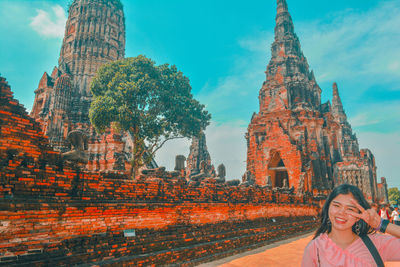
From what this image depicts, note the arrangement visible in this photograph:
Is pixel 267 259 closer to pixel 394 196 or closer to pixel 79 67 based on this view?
pixel 79 67

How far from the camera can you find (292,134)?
20.5m

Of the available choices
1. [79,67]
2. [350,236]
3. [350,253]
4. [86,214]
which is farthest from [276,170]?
[79,67]

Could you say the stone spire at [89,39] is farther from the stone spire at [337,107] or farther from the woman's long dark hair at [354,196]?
the stone spire at [337,107]

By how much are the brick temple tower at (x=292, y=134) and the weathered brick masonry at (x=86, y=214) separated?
10964 mm

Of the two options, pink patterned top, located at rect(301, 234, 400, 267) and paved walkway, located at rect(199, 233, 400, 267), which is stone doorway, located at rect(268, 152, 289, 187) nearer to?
paved walkway, located at rect(199, 233, 400, 267)

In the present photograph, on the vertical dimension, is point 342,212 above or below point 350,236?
above

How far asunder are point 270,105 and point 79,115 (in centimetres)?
1905

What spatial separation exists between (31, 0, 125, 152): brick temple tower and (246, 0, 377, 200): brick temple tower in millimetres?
16652

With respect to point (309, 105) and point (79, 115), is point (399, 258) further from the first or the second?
point (79, 115)

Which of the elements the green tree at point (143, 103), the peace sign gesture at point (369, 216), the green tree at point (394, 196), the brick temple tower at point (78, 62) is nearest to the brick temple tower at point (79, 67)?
the brick temple tower at point (78, 62)

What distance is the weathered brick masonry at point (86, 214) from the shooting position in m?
3.82

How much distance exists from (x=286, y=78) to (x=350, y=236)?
22.6 m

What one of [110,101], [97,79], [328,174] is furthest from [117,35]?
[328,174]

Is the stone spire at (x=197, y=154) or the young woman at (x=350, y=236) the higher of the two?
the stone spire at (x=197, y=154)
